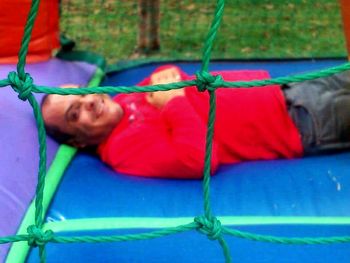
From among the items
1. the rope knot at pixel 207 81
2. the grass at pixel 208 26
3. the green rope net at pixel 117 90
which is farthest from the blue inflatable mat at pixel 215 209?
the grass at pixel 208 26

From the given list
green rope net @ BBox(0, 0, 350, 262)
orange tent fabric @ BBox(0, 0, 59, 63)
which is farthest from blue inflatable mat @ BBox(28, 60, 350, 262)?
orange tent fabric @ BBox(0, 0, 59, 63)

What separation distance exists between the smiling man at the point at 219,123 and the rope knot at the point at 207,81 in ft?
1.87

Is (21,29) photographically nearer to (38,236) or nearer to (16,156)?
(16,156)

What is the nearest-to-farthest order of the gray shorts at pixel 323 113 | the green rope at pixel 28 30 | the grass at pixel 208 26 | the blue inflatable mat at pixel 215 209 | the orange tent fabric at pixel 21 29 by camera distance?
the green rope at pixel 28 30 < the blue inflatable mat at pixel 215 209 < the gray shorts at pixel 323 113 < the orange tent fabric at pixel 21 29 < the grass at pixel 208 26

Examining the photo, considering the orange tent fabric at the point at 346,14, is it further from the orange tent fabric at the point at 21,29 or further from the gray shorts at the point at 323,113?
the orange tent fabric at the point at 21,29

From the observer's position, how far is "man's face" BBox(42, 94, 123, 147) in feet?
5.20

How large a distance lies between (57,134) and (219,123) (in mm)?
430

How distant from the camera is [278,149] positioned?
1.60 meters

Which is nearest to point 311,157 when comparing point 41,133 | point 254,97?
point 254,97

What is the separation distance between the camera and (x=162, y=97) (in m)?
1.68

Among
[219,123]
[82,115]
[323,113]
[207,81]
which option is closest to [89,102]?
[82,115]

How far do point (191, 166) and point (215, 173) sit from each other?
83 millimetres

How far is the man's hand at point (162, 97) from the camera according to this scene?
5.36ft

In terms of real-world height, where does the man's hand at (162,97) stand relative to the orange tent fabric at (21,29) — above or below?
below
